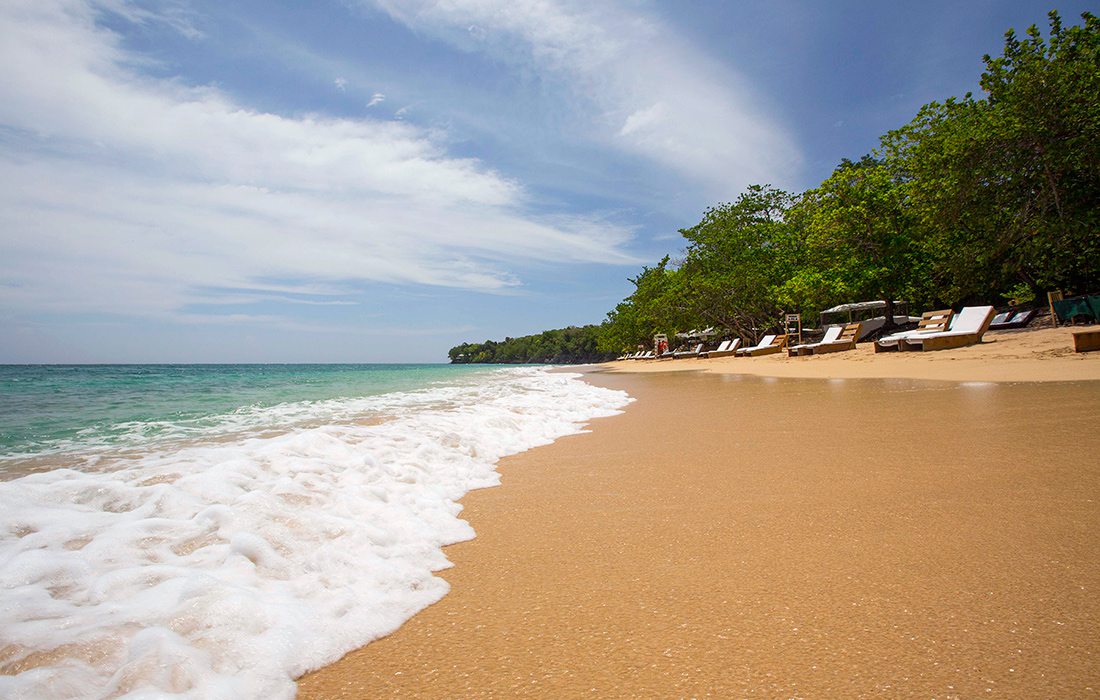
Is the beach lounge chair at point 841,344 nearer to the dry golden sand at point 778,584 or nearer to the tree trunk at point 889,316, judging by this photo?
the tree trunk at point 889,316

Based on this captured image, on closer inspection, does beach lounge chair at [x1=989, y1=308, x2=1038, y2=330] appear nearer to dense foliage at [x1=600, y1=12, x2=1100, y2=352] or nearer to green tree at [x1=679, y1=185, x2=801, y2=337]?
dense foliage at [x1=600, y1=12, x2=1100, y2=352]

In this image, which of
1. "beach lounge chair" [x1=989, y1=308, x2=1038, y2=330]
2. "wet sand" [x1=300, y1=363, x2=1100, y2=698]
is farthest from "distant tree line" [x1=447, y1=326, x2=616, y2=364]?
"wet sand" [x1=300, y1=363, x2=1100, y2=698]

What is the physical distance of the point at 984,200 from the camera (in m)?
17.3

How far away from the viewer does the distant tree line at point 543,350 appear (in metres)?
114

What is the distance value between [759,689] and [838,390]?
765 centimetres

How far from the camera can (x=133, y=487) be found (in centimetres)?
259

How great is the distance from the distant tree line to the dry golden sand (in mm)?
99110

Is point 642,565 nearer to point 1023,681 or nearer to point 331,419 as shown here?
point 1023,681

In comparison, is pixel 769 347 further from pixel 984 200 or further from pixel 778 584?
pixel 778 584

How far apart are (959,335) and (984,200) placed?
744 centimetres

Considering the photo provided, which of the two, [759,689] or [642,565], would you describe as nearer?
[759,689]

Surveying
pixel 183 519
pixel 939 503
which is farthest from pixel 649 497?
pixel 183 519

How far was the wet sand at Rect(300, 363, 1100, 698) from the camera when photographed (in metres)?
1.18

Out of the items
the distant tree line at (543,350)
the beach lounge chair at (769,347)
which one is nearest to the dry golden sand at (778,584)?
the beach lounge chair at (769,347)
